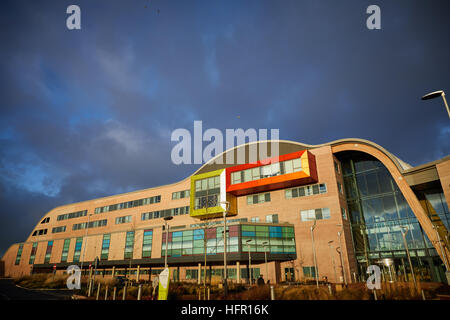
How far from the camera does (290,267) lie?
138 feet

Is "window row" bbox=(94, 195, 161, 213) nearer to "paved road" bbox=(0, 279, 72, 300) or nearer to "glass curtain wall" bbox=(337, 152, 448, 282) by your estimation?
"paved road" bbox=(0, 279, 72, 300)

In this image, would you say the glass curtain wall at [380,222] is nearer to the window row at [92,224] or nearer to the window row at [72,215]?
the window row at [92,224]

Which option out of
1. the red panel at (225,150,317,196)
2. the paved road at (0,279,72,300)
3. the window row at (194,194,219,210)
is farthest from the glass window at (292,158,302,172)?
the paved road at (0,279,72,300)

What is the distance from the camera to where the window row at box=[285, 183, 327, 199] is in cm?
4394

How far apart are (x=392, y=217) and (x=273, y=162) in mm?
20292

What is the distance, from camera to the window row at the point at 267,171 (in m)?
43.8

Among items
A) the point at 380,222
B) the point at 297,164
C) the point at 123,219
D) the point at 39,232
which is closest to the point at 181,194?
the point at 123,219

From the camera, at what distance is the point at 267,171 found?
46156mm

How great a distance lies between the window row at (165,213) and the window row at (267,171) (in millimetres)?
14230

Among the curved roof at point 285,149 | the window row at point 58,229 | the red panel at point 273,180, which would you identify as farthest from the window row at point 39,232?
the red panel at point 273,180

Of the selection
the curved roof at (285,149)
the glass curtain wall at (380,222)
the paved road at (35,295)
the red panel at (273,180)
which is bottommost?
the paved road at (35,295)

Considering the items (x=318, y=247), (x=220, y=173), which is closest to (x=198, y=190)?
(x=220, y=173)
